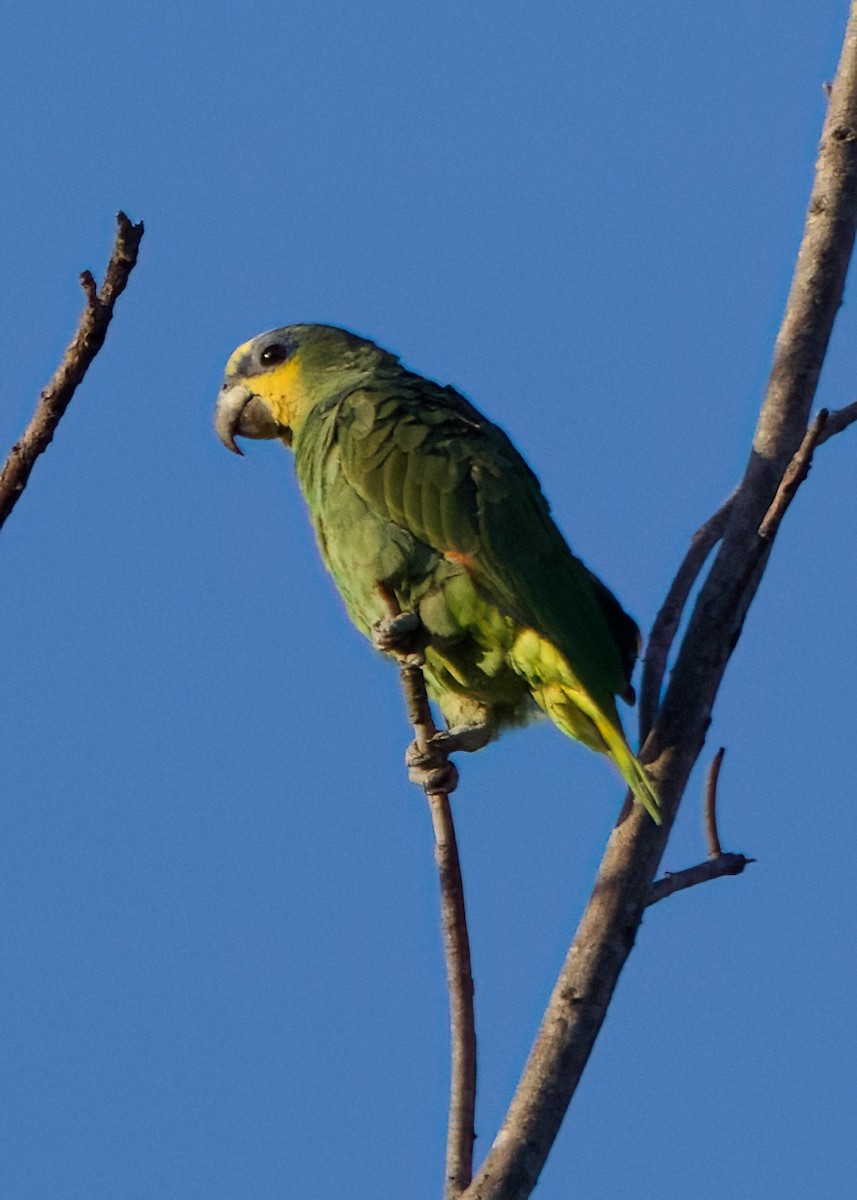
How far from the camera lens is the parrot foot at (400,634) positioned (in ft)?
13.0

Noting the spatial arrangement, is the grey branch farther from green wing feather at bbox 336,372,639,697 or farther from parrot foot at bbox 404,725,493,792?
parrot foot at bbox 404,725,493,792

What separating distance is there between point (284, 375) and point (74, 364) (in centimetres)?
305

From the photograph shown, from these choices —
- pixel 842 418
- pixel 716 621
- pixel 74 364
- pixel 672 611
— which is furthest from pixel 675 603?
pixel 74 364

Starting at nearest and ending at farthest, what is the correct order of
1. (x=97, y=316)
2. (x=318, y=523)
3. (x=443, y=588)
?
(x=97, y=316) → (x=443, y=588) → (x=318, y=523)

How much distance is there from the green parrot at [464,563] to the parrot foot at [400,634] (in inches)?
1.9

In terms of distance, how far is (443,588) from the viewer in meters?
4.14

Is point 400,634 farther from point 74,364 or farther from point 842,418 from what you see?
point 74,364

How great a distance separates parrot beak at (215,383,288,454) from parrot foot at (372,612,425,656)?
1.43 meters

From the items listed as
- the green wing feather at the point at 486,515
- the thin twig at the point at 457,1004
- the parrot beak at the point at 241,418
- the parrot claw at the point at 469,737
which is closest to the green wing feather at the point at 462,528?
the green wing feather at the point at 486,515

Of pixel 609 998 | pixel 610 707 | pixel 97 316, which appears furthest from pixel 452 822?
pixel 97 316

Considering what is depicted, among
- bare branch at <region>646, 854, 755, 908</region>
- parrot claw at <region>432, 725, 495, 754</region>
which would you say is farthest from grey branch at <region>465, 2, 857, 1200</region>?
parrot claw at <region>432, 725, 495, 754</region>

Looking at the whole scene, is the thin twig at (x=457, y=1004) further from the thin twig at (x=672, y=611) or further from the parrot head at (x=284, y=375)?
the parrot head at (x=284, y=375)

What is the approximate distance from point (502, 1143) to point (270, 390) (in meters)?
3.08

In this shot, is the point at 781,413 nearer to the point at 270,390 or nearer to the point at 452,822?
the point at 452,822
